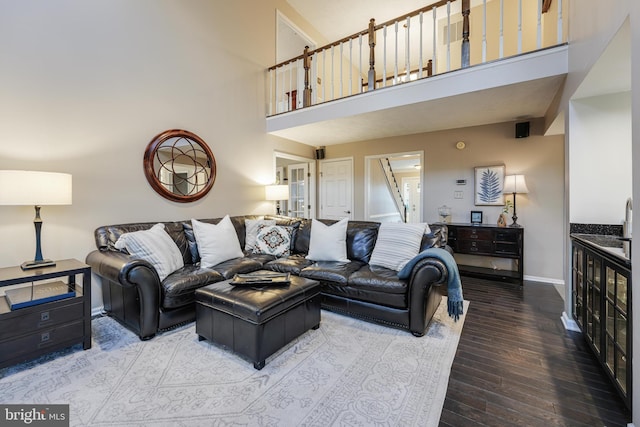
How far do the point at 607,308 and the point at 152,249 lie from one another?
3390mm

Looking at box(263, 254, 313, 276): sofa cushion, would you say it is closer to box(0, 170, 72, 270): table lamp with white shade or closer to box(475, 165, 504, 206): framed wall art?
box(0, 170, 72, 270): table lamp with white shade

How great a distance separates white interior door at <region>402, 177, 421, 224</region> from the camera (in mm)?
9648

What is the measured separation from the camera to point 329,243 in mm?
3229

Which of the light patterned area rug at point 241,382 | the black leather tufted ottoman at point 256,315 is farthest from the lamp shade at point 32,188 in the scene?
the black leather tufted ottoman at point 256,315

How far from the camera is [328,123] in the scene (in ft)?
13.8

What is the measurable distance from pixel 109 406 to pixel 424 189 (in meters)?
4.74

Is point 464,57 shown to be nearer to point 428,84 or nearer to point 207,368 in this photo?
point 428,84

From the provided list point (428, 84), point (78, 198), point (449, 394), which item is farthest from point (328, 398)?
point (428, 84)

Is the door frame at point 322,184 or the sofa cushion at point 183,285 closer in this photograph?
the sofa cushion at point 183,285

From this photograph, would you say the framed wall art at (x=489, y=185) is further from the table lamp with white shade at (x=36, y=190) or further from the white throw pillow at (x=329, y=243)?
the table lamp with white shade at (x=36, y=190)

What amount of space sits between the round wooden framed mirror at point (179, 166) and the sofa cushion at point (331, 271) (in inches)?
75.3

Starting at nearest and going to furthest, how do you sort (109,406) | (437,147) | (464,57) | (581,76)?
Answer: (109,406)
(581,76)
(464,57)
(437,147)

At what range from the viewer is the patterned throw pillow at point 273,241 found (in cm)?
358

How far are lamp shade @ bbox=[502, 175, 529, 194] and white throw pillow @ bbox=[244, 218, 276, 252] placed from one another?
3.38m
